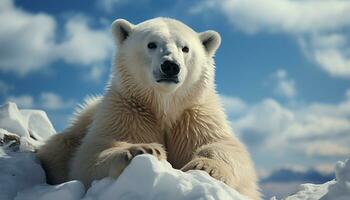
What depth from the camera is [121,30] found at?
22.7ft

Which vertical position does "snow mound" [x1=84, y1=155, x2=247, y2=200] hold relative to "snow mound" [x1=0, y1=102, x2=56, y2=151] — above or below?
below

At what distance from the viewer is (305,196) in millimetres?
6930

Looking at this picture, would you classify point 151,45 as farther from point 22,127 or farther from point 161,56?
Result: point 22,127

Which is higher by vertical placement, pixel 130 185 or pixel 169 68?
pixel 169 68

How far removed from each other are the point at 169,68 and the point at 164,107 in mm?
592

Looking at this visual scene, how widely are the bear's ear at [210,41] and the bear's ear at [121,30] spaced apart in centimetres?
89

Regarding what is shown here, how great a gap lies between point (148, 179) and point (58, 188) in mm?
991

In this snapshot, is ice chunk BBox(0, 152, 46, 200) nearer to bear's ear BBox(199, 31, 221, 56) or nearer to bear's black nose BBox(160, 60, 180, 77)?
bear's black nose BBox(160, 60, 180, 77)

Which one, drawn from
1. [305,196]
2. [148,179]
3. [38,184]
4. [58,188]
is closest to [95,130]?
[38,184]

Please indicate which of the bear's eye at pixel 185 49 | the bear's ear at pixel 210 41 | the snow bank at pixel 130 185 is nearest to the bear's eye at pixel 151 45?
the bear's eye at pixel 185 49

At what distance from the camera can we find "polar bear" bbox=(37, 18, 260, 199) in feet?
19.4

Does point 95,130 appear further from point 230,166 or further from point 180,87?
point 230,166

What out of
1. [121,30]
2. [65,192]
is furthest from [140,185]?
[121,30]

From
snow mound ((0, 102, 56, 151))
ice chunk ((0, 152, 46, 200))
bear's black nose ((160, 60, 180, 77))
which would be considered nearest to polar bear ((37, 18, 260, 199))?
bear's black nose ((160, 60, 180, 77))
